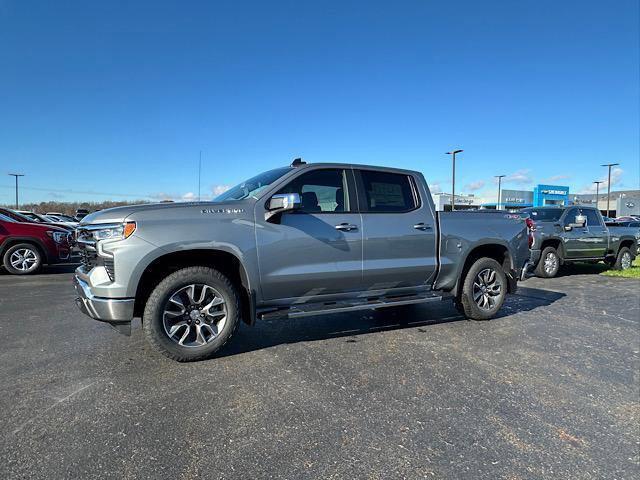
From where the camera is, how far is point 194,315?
157 inches

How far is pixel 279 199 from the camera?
4.11 m

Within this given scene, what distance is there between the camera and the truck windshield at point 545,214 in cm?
1059

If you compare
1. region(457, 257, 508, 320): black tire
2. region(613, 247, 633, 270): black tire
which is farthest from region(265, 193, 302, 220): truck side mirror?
region(613, 247, 633, 270): black tire

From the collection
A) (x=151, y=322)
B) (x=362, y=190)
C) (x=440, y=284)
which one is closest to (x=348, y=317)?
(x=440, y=284)

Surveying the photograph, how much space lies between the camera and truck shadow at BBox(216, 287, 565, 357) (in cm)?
→ 463

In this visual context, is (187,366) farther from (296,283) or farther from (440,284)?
(440,284)

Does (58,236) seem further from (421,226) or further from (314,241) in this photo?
(421,226)

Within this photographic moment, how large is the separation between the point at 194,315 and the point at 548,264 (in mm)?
9107

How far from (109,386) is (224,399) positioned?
983 mm

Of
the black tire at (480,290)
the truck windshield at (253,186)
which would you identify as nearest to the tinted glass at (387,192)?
the truck windshield at (253,186)

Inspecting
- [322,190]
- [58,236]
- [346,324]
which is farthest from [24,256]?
[322,190]

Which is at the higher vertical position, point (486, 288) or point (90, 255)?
point (90, 255)

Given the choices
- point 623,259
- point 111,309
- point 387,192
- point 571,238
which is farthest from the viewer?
point 623,259

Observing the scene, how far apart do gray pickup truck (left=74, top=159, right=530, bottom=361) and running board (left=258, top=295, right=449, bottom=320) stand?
0.02m
